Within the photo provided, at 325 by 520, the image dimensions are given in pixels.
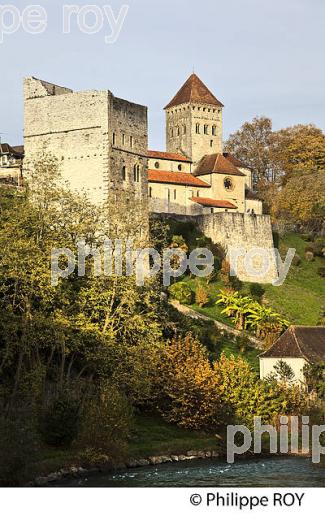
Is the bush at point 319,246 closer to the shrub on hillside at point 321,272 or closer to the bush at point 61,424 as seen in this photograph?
the shrub on hillside at point 321,272

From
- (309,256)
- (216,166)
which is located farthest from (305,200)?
(309,256)

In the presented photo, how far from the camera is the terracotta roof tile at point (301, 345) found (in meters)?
55.8

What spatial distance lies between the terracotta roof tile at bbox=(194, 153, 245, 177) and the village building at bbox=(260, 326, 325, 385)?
108 feet

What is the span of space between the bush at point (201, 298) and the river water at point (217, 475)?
931 inches

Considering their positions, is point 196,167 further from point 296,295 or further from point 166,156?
point 296,295

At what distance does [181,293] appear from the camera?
6625 cm

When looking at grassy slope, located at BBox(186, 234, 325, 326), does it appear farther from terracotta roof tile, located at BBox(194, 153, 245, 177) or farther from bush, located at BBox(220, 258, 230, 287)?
terracotta roof tile, located at BBox(194, 153, 245, 177)

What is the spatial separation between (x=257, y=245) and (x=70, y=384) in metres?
34.4

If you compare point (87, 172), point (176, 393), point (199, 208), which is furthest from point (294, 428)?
point (199, 208)

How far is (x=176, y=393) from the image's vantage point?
158ft

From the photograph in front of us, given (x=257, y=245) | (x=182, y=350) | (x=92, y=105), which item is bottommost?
(x=182, y=350)

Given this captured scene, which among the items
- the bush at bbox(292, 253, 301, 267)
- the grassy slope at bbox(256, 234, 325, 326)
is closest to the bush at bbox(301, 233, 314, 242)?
the grassy slope at bbox(256, 234, 325, 326)

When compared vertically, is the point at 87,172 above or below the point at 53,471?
above
